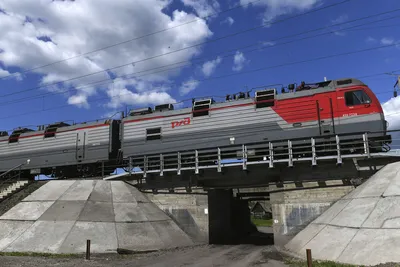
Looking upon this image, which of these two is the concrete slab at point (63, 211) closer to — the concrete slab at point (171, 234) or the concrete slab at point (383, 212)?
the concrete slab at point (171, 234)

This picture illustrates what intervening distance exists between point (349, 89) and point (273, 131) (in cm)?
482

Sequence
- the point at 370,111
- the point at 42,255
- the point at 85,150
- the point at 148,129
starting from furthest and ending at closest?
1. the point at 85,150
2. the point at 148,129
3. the point at 370,111
4. the point at 42,255

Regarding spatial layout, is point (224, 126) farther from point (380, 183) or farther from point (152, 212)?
point (380, 183)

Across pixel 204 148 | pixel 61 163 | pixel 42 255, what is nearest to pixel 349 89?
pixel 204 148

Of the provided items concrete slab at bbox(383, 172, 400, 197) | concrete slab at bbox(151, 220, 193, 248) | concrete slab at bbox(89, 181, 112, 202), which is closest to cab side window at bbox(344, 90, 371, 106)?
concrete slab at bbox(383, 172, 400, 197)

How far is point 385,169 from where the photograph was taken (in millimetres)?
15750

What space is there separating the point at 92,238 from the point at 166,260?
15.1ft

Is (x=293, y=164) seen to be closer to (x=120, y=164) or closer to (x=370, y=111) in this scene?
(x=370, y=111)

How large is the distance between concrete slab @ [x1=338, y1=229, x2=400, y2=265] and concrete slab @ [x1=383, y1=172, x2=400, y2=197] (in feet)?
7.43

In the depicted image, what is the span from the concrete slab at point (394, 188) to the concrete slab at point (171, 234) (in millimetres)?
11155

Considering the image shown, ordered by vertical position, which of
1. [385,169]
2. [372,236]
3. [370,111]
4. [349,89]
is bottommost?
[372,236]

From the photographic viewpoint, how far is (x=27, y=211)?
19.6 metres

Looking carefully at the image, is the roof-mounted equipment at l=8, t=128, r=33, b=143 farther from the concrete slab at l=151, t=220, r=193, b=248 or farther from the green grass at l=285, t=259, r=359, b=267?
the green grass at l=285, t=259, r=359, b=267

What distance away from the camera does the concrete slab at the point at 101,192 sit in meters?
20.8
